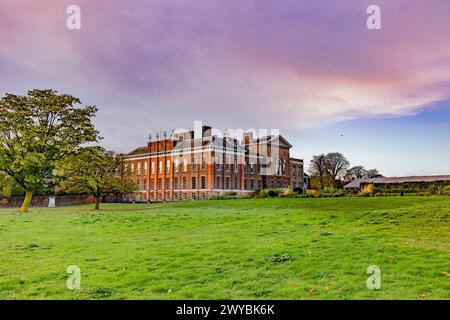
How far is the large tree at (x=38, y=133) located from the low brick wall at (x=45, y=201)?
25.2m

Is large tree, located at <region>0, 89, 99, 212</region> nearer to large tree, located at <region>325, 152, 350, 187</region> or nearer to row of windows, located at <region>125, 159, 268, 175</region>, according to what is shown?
row of windows, located at <region>125, 159, 268, 175</region>

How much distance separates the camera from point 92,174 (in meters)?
40.1

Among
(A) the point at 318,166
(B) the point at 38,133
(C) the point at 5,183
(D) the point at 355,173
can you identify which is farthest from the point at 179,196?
(D) the point at 355,173

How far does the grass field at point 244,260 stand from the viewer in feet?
23.5

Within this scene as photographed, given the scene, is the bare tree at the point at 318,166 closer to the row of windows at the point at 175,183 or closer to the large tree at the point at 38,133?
Result: the row of windows at the point at 175,183

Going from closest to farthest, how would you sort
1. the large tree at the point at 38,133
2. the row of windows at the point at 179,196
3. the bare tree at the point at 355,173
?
the large tree at the point at 38,133
the row of windows at the point at 179,196
the bare tree at the point at 355,173

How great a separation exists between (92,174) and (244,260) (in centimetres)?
3359

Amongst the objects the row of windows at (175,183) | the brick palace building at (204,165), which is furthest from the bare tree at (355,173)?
the row of windows at (175,183)
